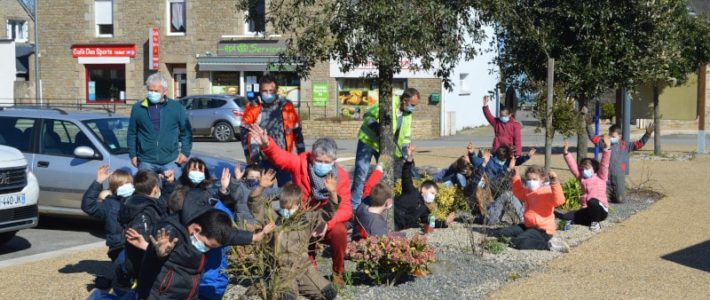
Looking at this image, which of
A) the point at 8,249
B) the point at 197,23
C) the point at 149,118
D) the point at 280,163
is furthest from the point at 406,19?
the point at 197,23

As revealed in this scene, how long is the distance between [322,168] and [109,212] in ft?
5.90

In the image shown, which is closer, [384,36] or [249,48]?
[384,36]

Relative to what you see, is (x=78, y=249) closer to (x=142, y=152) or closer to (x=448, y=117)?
(x=142, y=152)

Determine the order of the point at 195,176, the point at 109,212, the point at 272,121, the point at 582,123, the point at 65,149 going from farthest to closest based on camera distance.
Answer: the point at 582,123 < the point at 65,149 < the point at 272,121 < the point at 195,176 < the point at 109,212

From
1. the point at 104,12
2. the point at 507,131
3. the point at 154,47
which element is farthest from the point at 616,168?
the point at 104,12

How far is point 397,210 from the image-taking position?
10.4m

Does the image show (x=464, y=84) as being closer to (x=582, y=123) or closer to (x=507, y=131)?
(x=507, y=131)

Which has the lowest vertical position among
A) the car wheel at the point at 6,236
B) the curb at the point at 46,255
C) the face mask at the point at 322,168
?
the curb at the point at 46,255

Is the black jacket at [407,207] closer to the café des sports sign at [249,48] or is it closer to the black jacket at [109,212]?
the black jacket at [109,212]

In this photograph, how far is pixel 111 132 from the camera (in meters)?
11.5

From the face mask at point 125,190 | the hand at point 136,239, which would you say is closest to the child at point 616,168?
the face mask at point 125,190

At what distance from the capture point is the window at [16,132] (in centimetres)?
1145

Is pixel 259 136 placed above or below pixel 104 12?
below

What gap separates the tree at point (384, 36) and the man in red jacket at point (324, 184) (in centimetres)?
144
